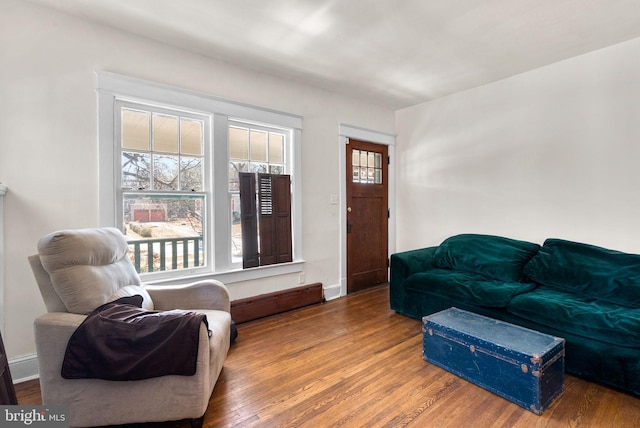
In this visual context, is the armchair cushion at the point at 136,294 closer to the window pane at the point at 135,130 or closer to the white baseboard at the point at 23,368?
the white baseboard at the point at 23,368

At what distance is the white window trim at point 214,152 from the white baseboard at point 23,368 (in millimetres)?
908

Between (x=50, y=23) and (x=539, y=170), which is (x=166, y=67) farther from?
(x=539, y=170)

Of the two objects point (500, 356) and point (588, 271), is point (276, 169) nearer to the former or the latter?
point (500, 356)

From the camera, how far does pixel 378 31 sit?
2.46 meters

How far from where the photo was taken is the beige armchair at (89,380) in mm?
1504

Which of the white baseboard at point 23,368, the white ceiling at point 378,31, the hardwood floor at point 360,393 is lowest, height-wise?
the hardwood floor at point 360,393

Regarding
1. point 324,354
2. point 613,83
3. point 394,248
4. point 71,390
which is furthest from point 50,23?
point 613,83

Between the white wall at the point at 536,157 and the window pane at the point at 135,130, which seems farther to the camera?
the white wall at the point at 536,157

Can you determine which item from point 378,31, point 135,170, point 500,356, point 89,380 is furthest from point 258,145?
point 500,356

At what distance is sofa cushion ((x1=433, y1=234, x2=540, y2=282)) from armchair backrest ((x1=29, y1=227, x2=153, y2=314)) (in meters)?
3.08

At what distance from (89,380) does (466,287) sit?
281cm

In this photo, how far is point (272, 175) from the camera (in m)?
3.32

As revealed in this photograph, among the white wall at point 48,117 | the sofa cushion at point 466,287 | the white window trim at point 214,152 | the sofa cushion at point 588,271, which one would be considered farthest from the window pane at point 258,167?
the sofa cushion at point 588,271

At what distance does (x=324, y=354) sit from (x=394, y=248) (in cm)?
247
